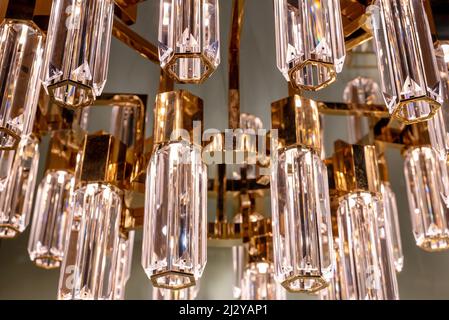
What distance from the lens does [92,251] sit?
68cm

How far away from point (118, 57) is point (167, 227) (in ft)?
2.30

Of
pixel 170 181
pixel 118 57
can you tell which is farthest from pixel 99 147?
pixel 118 57

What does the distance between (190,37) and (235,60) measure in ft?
1.13

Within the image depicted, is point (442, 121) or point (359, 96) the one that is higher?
point (359, 96)

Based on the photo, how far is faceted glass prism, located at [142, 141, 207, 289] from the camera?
535 mm

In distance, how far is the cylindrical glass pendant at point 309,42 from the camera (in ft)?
1.64

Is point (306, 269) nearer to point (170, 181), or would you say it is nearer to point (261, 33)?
point (170, 181)

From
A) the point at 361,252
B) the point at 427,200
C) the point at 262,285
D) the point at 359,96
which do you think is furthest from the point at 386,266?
the point at 359,96

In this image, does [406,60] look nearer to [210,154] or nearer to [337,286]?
[210,154]

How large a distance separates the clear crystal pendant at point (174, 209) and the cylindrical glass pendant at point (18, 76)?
0.13 metres

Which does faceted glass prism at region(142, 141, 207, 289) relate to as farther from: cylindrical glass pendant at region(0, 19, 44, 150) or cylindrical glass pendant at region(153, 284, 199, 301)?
cylindrical glass pendant at region(153, 284, 199, 301)

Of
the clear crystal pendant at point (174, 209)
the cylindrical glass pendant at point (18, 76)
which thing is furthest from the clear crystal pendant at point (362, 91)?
the cylindrical glass pendant at point (18, 76)

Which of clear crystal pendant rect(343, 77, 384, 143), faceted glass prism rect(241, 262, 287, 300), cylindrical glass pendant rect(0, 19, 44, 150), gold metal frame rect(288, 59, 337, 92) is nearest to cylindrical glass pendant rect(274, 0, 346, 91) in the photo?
gold metal frame rect(288, 59, 337, 92)

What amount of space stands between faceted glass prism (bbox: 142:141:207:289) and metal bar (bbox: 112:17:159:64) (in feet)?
0.67
